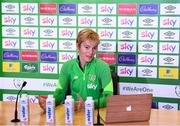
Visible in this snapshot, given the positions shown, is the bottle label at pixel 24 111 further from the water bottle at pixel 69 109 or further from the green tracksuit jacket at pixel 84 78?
the green tracksuit jacket at pixel 84 78

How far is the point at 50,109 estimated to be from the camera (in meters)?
2.44

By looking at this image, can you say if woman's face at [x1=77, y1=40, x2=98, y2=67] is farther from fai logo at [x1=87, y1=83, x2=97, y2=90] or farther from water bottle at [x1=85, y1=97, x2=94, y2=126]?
water bottle at [x1=85, y1=97, x2=94, y2=126]

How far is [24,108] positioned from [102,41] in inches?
66.8

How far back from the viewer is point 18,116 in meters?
2.62

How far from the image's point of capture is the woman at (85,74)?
3035mm

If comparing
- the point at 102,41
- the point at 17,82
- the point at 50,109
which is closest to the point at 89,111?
the point at 50,109

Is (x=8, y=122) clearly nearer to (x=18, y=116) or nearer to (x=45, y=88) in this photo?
(x=18, y=116)

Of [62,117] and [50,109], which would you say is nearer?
[50,109]

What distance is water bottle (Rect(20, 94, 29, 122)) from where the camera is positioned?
2451 millimetres

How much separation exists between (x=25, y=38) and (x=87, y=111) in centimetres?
210

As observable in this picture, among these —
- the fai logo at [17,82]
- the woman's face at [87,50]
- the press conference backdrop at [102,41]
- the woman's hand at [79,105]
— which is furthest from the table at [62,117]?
the fai logo at [17,82]

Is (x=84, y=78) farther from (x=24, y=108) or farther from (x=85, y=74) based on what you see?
(x=24, y=108)

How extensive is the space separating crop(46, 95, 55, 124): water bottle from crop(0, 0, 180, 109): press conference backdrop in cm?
162

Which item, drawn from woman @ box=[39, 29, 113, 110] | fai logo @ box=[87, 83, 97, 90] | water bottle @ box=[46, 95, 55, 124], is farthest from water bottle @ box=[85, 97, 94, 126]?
fai logo @ box=[87, 83, 97, 90]
